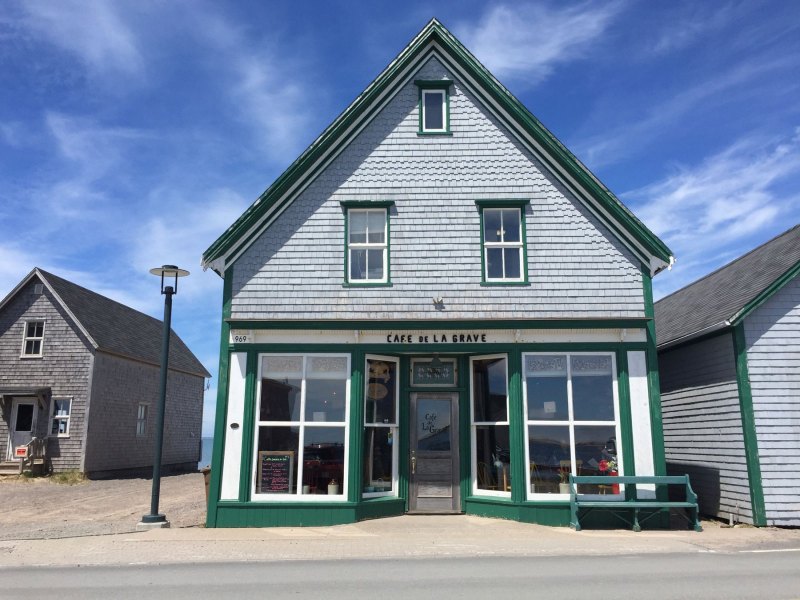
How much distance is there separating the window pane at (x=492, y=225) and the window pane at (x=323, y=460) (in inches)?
198

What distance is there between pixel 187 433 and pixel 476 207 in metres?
24.1

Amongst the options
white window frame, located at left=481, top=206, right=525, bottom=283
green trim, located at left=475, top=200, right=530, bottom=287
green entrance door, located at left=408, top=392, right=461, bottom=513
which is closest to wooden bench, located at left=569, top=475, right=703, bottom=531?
green entrance door, located at left=408, top=392, right=461, bottom=513

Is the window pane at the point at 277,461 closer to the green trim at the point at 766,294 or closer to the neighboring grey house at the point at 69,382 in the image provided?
the green trim at the point at 766,294

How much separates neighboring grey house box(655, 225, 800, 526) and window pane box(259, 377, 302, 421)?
8.38 m

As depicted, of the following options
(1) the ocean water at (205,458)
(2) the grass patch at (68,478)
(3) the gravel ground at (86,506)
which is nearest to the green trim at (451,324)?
(1) the ocean water at (205,458)

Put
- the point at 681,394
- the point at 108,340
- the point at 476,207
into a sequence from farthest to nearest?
the point at 108,340
the point at 681,394
the point at 476,207

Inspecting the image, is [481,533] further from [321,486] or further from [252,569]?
[252,569]

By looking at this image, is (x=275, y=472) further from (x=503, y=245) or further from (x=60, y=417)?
(x=60, y=417)

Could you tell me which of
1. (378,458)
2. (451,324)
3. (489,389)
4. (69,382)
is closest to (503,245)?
(451,324)

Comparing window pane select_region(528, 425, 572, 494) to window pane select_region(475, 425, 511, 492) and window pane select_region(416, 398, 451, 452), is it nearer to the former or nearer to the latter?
window pane select_region(475, 425, 511, 492)

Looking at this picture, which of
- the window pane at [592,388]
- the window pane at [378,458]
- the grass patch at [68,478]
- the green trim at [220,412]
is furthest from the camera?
the grass patch at [68,478]

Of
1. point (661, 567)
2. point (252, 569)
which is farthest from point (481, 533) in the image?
point (252, 569)

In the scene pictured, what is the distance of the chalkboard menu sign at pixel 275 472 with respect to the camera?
43.2ft

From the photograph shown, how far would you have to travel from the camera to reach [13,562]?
9.78 m
